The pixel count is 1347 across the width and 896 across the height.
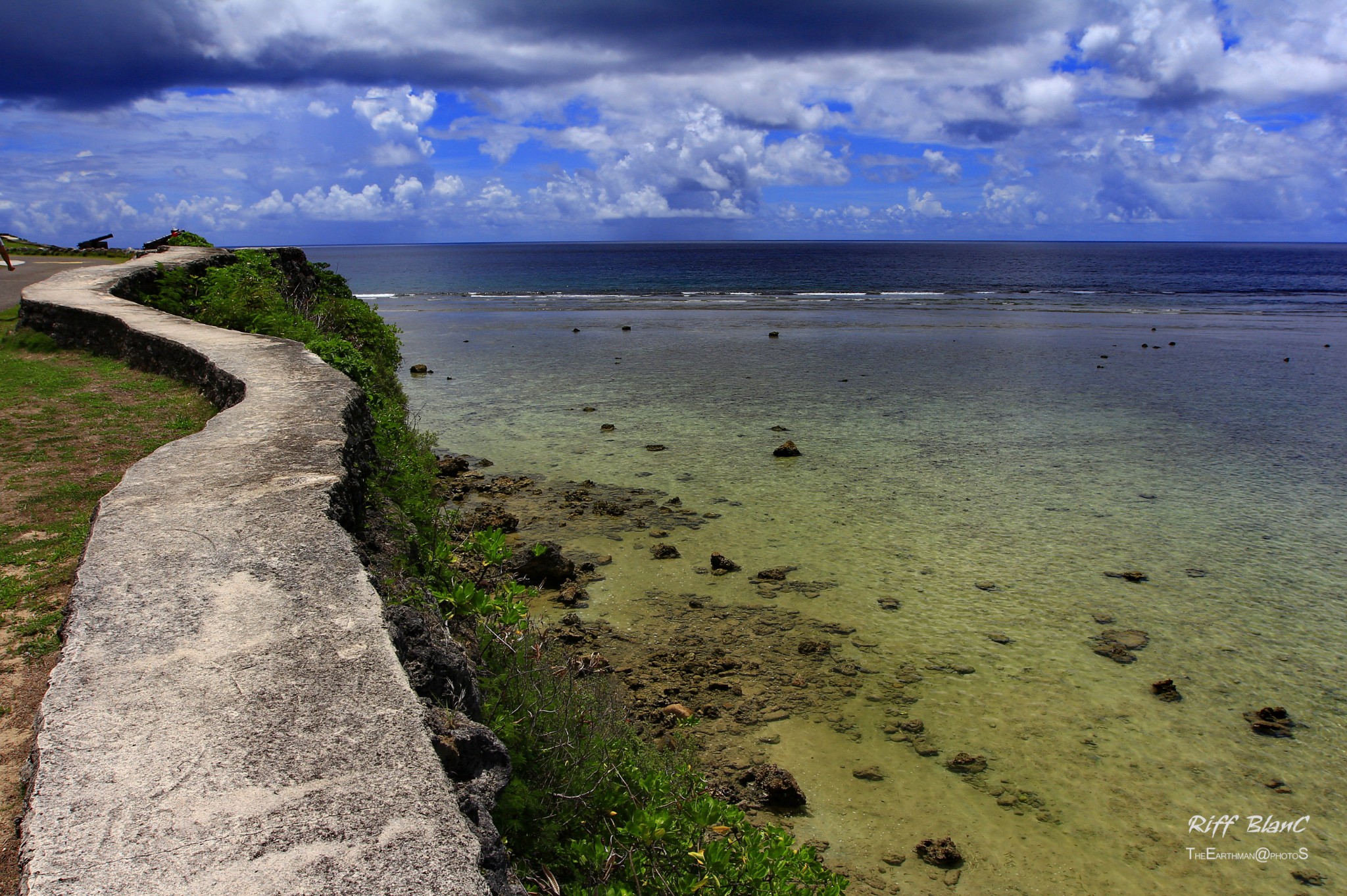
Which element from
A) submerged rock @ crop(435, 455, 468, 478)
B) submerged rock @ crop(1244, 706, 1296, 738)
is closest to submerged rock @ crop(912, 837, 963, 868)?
submerged rock @ crop(1244, 706, 1296, 738)

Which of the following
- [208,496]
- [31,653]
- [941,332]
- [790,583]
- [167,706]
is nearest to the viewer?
[167,706]

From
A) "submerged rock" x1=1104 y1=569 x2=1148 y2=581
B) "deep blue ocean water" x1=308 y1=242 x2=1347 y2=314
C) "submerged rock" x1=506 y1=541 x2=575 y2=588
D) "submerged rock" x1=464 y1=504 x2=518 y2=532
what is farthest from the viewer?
"deep blue ocean water" x1=308 y1=242 x2=1347 y2=314

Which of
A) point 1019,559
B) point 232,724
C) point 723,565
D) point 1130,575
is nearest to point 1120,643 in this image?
point 1130,575

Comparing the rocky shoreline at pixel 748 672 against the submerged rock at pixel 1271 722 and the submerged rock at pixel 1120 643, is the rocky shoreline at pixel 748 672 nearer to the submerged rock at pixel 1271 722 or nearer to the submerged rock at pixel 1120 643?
the submerged rock at pixel 1120 643

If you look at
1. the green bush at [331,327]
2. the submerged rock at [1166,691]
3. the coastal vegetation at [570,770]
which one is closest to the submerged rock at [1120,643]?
the submerged rock at [1166,691]

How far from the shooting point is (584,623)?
671 centimetres

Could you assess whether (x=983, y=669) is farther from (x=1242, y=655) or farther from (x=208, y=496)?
(x=208, y=496)

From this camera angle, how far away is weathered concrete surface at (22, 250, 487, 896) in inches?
76.7

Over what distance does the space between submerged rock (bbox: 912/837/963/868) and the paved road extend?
15917 mm

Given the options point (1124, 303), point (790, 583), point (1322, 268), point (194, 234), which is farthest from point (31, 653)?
point (1322, 268)

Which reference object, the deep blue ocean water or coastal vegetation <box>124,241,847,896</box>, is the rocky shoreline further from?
the deep blue ocean water

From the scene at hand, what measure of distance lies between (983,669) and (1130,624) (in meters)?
1.61

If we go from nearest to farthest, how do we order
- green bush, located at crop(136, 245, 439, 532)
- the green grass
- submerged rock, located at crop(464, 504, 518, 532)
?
1. the green grass
2. green bush, located at crop(136, 245, 439, 532)
3. submerged rock, located at crop(464, 504, 518, 532)

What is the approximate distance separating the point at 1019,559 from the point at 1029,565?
148 millimetres
